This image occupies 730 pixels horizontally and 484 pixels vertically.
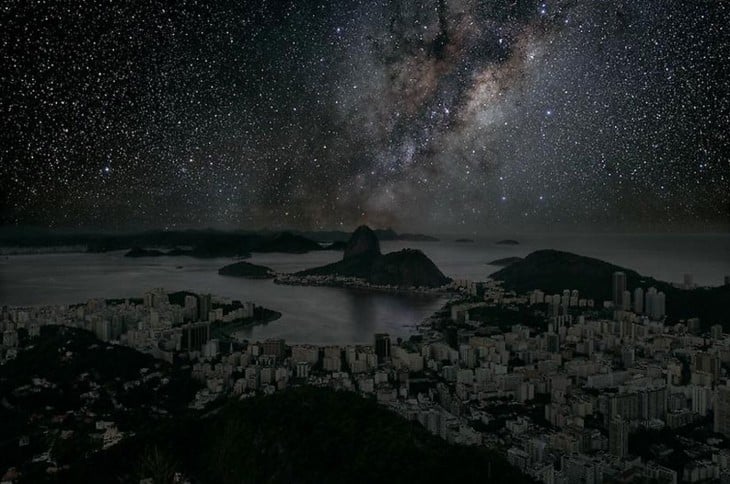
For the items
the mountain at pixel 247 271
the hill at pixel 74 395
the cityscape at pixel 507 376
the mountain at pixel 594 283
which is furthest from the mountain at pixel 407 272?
the hill at pixel 74 395

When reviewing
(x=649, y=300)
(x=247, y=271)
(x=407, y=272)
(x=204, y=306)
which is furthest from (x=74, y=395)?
(x=247, y=271)

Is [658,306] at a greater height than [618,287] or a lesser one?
lesser

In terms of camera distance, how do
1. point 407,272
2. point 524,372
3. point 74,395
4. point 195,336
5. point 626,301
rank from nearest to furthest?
1. point 74,395
2. point 524,372
3. point 195,336
4. point 626,301
5. point 407,272

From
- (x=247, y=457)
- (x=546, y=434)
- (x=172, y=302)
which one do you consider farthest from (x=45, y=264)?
(x=546, y=434)

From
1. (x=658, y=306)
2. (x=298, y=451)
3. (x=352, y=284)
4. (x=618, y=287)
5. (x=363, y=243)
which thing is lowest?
(x=298, y=451)

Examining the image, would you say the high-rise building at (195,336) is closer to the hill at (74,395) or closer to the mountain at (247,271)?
the hill at (74,395)

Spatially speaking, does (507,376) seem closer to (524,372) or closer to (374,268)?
(524,372)

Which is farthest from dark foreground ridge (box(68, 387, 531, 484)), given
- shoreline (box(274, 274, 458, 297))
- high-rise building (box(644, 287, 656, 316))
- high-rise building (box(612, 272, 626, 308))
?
shoreline (box(274, 274, 458, 297))

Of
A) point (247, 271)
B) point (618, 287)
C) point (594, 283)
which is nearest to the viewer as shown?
point (618, 287)

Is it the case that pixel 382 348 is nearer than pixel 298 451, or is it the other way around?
pixel 298 451
